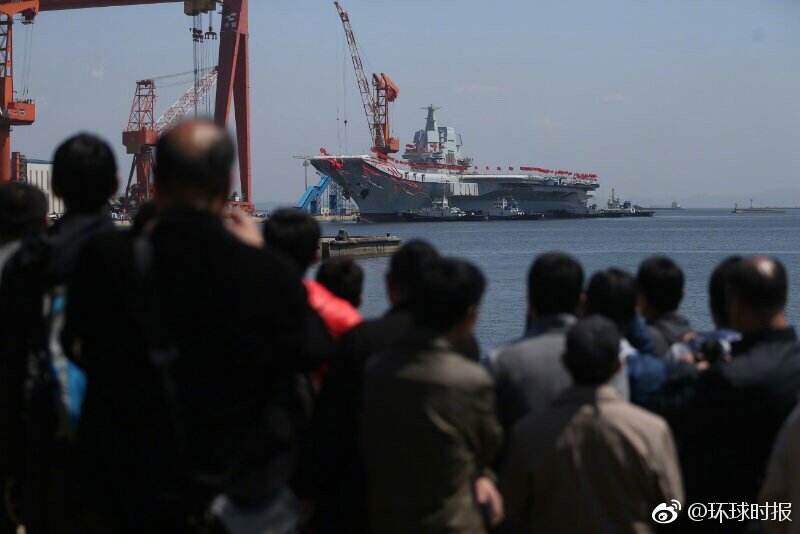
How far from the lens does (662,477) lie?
2.64 meters

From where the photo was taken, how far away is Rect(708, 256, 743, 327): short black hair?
3041 mm

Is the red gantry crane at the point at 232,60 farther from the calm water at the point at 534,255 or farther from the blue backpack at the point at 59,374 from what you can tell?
the blue backpack at the point at 59,374

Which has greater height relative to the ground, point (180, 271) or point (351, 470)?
point (180, 271)

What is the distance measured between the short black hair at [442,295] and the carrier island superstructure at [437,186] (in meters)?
77.8

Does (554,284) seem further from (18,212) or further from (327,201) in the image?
(327,201)

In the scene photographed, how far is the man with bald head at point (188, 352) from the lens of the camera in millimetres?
1982

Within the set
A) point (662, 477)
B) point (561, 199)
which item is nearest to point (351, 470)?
point (662, 477)

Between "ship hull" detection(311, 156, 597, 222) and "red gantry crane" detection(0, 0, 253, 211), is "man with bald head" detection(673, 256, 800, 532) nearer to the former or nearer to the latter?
"red gantry crane" detection(0, 0, 253, 211)

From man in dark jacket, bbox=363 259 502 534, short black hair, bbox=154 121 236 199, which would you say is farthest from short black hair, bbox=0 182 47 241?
man in dark jacket, bbox=363 259 502 534

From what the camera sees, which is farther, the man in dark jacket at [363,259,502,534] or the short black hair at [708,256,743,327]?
the short black hair at [708,256,743,327]

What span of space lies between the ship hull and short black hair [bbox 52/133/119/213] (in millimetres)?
77584

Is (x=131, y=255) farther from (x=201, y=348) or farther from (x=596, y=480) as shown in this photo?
(x=596, y=480)

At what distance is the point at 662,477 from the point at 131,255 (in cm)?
158

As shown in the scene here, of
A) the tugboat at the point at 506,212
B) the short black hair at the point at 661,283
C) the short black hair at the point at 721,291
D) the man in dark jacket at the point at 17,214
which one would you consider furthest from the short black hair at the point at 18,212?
the tugboat at the point at 506,212
